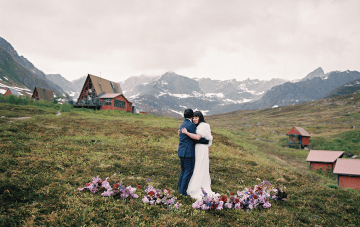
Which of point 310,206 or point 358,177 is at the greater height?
point 310,206

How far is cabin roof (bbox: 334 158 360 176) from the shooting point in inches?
860

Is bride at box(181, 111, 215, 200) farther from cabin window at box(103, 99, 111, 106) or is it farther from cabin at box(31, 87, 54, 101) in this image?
cabin at box(31, 87, 54, 101)

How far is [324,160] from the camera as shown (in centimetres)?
2777

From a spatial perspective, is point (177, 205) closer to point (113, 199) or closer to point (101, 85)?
point (113, 199)

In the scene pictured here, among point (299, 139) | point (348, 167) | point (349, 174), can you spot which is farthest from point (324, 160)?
point (299, 139)

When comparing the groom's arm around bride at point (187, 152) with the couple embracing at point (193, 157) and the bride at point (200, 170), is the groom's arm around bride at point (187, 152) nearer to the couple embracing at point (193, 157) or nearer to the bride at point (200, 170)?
the couple embracing at point (193, 157)

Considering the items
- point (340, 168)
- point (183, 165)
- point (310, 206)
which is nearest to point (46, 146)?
point (183, 165)

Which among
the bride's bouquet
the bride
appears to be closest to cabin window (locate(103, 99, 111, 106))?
the bride

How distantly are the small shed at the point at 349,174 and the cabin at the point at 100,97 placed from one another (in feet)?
168

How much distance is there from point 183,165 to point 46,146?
11.4m

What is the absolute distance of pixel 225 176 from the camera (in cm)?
1279

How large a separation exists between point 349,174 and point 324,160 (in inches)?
247

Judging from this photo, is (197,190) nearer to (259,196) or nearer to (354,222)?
(259,196)

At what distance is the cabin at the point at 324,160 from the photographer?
2752 cm
